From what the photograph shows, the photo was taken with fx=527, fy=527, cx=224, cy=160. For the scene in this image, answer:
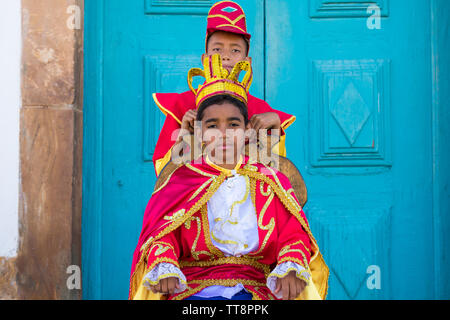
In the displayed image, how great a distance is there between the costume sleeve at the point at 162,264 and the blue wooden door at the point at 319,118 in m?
1.56

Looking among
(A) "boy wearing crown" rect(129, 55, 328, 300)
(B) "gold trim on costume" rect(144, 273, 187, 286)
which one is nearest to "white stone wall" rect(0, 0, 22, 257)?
(A) "boy wearing crown" rect(129, 55, 328, 300)

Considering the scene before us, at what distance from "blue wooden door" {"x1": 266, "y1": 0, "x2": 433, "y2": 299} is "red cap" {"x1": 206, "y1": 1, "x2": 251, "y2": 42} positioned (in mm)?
951

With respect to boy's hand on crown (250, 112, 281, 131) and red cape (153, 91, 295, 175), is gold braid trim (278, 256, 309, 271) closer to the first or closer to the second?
boy's hand on crown (250, 112, 281, 131)

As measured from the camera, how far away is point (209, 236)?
1973mm

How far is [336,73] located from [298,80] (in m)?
0.26

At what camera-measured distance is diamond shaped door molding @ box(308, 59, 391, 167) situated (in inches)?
137

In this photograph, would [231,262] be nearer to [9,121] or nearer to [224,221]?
[224,221]

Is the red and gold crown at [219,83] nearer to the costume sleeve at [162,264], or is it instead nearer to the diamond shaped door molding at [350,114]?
the costume sleeve at [162,264]

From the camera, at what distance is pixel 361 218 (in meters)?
3.46

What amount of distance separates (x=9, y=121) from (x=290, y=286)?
2091 millimetres

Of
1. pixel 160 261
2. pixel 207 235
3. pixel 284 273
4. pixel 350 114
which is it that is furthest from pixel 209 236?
pixel 350 114

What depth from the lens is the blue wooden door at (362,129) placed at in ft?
11.3
